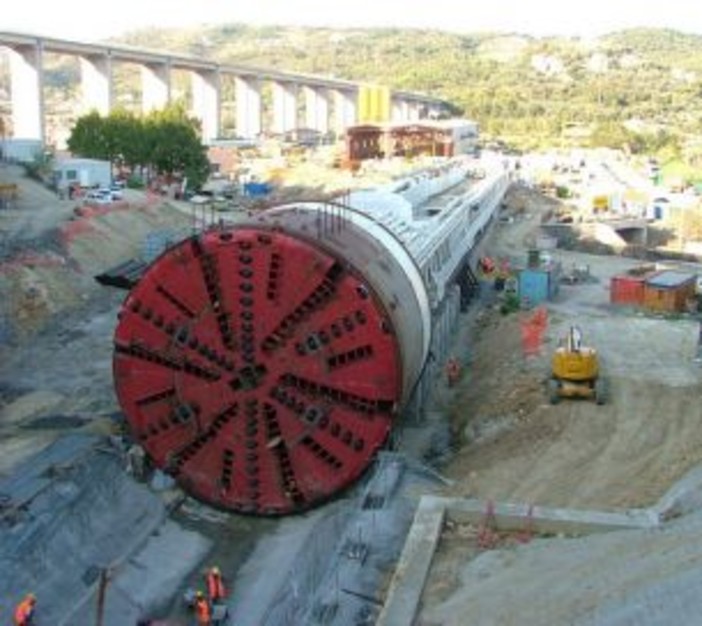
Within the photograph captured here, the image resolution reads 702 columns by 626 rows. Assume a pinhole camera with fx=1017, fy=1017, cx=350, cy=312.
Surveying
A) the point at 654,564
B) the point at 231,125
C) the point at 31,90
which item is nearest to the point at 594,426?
the point at 654,564

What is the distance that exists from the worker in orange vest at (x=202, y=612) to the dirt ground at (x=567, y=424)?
3408 mm

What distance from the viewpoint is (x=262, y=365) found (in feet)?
53.3

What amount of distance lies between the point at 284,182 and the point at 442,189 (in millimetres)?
39354

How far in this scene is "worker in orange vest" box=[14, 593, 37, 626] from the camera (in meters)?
12.8

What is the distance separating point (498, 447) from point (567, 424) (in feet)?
4.99

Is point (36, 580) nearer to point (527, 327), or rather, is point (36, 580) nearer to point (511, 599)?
point (511, 599)

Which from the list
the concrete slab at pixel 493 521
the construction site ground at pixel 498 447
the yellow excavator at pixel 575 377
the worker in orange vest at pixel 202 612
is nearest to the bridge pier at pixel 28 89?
the construction site ground at pixel 498 447

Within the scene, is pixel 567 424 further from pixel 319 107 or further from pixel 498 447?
pixel 319 107

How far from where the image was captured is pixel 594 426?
19.3 m

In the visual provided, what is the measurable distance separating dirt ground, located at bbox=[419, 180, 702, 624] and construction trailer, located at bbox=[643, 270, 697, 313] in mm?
1028

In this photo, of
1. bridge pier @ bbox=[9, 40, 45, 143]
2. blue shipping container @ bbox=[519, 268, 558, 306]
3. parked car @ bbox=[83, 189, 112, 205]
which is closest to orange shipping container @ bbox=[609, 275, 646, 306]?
blue shipping container @ bbox=[519, 268, 558, 306]

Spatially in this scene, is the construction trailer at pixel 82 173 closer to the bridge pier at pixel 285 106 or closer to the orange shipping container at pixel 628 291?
the orange shipping container at pixel 628 291

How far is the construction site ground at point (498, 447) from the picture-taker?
457 inches

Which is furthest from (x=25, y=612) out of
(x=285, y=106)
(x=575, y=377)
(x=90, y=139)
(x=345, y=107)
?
(x=345, y=107)
